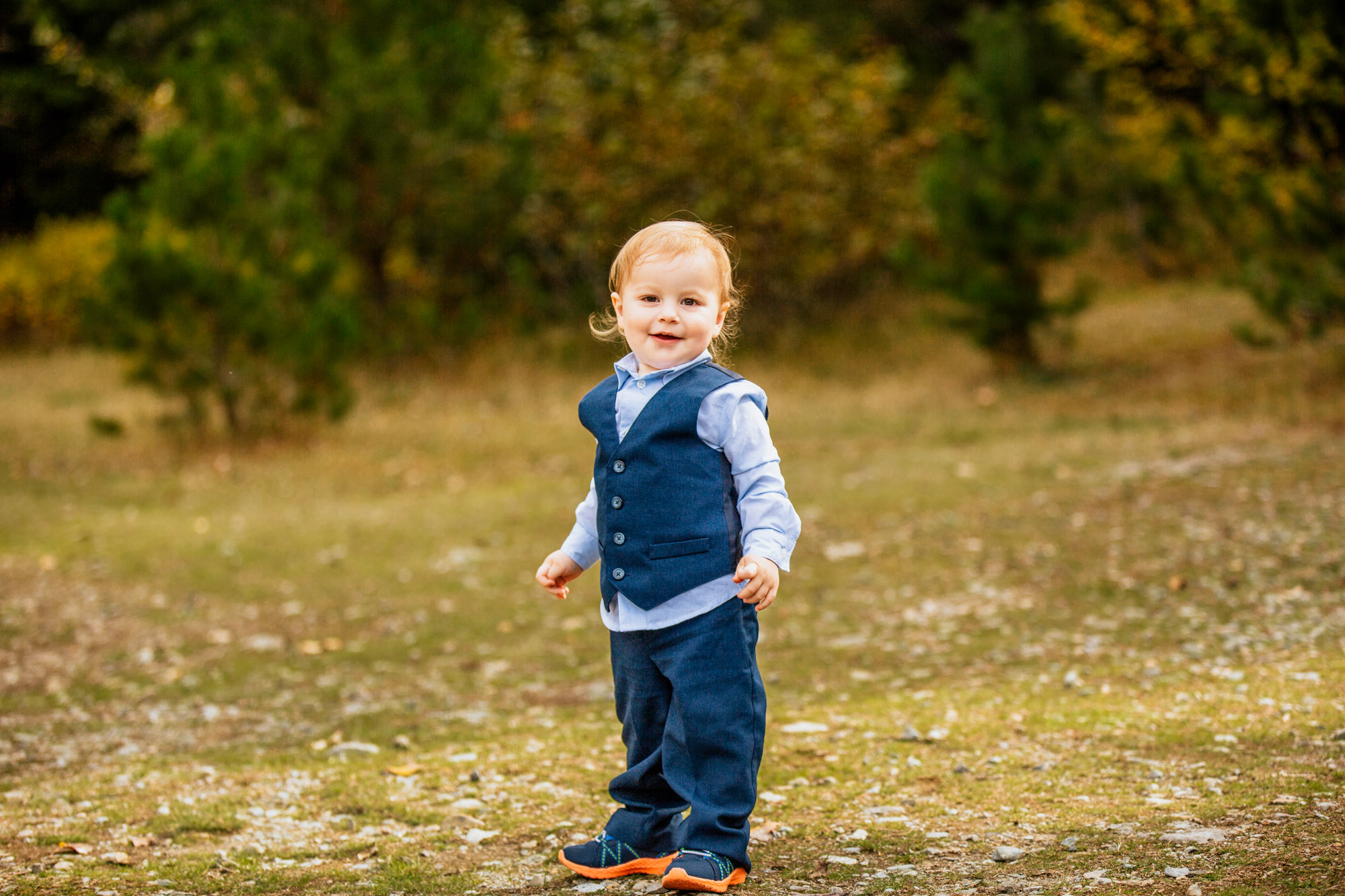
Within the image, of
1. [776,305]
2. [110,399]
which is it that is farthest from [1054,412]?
[110,399]

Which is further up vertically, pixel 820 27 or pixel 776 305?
pixel 820 27

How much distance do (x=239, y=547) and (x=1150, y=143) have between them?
14032 millimetres

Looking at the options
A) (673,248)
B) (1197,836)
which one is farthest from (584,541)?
(1197,836)

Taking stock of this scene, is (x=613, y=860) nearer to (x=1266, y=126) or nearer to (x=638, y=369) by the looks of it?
(x=638, y=369)

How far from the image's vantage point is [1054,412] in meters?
11.8

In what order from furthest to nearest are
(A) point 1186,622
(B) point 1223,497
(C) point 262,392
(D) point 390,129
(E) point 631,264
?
(D) point 390,129, (C) point 262,392, (B) point 1223,497, (A) point 1186,622, (E) point 631,264

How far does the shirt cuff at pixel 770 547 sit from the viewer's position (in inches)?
115

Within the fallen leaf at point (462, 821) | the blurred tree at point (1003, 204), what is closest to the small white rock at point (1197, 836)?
the fallen leaf at point (462, 821)

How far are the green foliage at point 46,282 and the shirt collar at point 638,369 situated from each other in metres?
17.7

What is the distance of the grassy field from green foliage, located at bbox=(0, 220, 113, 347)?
8266mm

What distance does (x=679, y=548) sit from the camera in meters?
3.01

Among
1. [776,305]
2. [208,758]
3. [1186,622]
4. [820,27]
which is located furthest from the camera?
[820,27]

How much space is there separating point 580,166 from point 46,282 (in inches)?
357

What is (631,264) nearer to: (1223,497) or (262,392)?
(1223,497)
